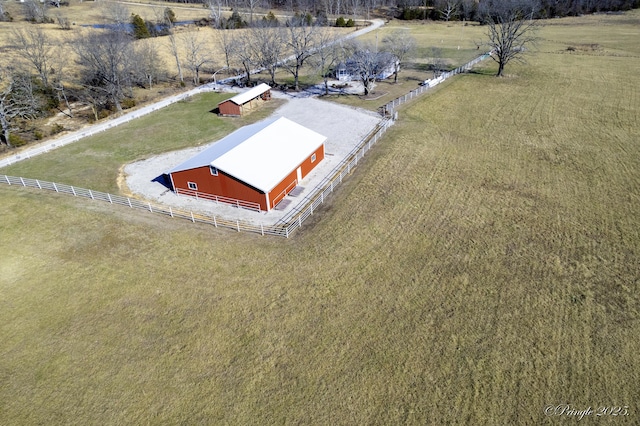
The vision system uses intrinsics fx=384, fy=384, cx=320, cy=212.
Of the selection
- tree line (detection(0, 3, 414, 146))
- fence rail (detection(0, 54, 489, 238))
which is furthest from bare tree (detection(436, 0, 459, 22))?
fence rail (detection(0, 54, 489, 238))

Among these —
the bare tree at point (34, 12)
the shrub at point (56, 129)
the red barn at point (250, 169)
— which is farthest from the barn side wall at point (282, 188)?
the bare tree at point (34, 12)

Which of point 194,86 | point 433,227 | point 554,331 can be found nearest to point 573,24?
point 194,86

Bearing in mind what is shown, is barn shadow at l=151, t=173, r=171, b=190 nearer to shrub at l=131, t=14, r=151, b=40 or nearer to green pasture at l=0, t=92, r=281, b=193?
green pasture at l=0, t=92, r=281, b=193

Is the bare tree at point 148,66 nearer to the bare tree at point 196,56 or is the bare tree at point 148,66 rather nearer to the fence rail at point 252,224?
the bare tree at point 196,56

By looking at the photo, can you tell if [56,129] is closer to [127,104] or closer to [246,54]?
[127,104]

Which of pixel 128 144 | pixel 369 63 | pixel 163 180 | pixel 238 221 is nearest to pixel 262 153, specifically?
pixel 238 221

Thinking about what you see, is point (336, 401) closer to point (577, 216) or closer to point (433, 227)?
point (433, 227)
